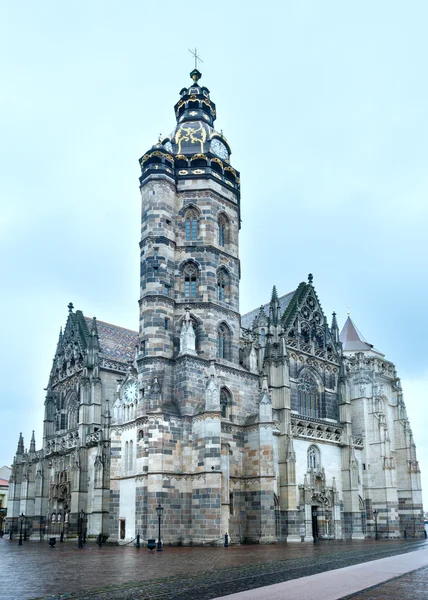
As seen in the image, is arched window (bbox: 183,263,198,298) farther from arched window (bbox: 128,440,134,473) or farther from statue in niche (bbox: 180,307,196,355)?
arched window (bbox: 128,440,134,473)

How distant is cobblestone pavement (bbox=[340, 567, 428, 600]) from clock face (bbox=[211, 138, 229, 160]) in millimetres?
40168

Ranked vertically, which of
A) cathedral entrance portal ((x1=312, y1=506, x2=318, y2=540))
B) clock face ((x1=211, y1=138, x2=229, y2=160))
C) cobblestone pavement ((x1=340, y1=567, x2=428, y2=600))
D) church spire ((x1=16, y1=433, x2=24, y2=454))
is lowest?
cathedral entrance portal ((x1=312, y1=506, x2=318, y2=540))

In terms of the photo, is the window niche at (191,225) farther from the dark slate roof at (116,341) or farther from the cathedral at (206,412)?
the dark slate roof at (116,341)

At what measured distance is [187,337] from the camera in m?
44.7

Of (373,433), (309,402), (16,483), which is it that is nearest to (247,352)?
(309,402)

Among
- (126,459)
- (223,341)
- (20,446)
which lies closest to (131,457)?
(126,459)

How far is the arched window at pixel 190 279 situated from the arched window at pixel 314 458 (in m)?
16.7

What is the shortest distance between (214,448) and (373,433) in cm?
2368

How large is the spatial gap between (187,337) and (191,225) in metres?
10.3

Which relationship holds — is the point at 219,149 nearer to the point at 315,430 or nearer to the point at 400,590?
the point at 315,430

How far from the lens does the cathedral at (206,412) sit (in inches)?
1640

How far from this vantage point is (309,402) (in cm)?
5500

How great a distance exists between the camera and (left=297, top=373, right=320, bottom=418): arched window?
54.2 metres

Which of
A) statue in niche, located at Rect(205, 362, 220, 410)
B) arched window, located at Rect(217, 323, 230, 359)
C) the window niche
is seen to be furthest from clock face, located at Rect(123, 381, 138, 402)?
the window niche
